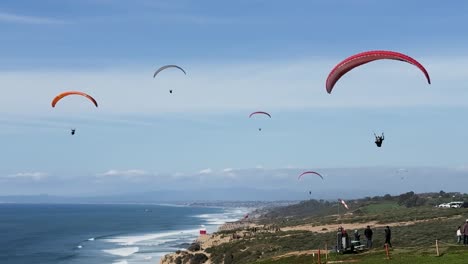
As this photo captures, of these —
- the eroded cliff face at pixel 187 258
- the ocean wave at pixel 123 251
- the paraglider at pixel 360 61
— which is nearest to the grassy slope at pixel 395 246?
the eroded cliff face at pixel 187 258

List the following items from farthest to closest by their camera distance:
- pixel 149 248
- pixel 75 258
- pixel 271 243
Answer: pixel 149 248
pixel 75 258
pixel 271 243

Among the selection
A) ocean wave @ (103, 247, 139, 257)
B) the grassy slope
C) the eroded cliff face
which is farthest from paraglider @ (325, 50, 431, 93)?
ocean wave @ (103, 247, 139, 257)

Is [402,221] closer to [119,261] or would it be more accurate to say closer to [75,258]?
[119,261]

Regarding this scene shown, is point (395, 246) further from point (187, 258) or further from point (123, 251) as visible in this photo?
point (123, 251)

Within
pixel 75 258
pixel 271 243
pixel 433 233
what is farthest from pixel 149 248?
pixel 433 233

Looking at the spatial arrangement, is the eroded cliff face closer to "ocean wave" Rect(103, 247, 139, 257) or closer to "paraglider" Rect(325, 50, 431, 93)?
"ocean wave" Rect(103, 247, 139, 257)

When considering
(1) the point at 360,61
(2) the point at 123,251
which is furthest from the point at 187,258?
(1) the point at 360,61
